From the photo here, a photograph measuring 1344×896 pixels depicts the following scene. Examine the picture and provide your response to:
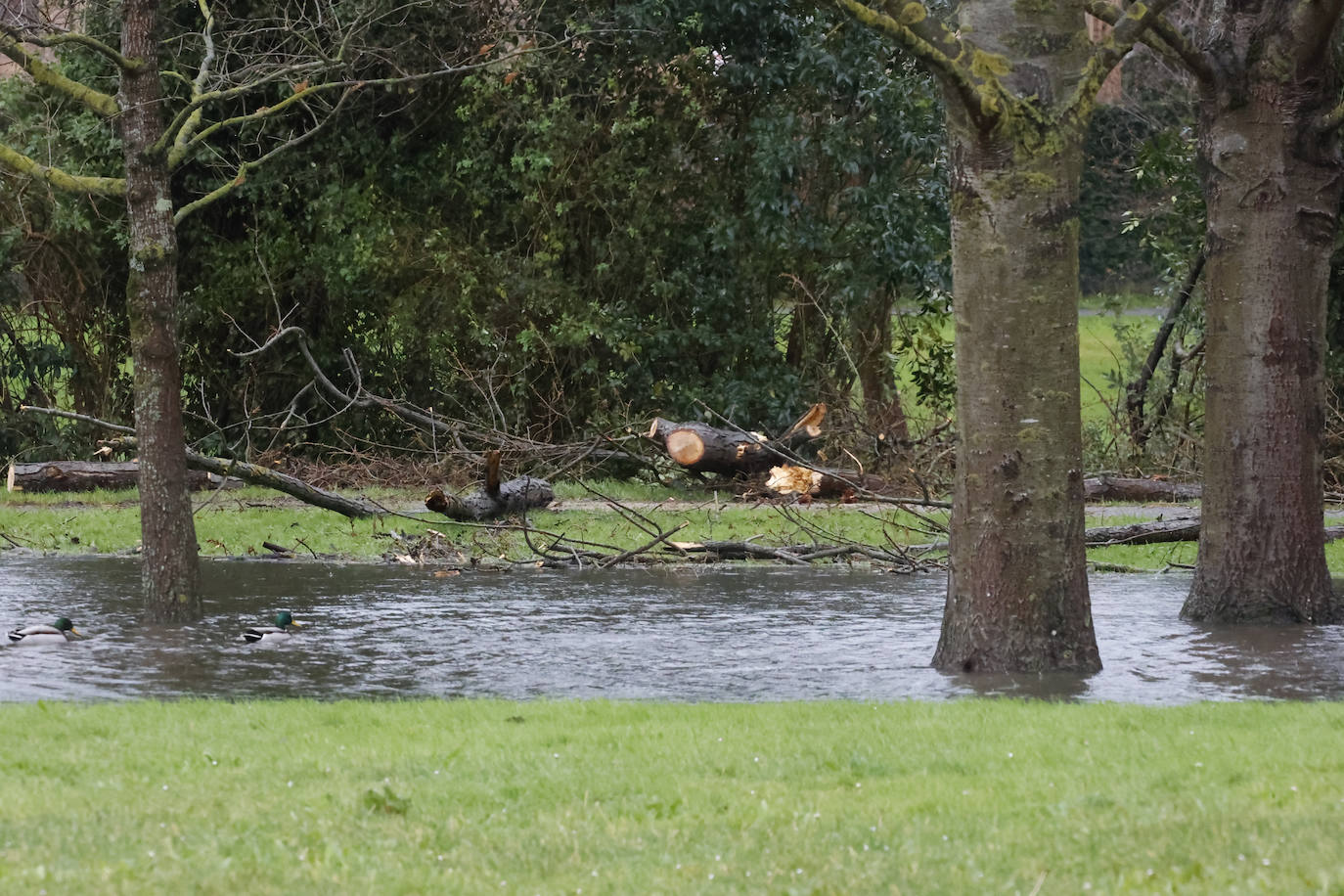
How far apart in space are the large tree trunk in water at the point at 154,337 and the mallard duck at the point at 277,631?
88cm

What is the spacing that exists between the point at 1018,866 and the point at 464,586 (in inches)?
343

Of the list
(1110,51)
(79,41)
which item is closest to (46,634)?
(79,41)

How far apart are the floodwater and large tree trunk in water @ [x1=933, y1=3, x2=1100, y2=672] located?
1.34 feet

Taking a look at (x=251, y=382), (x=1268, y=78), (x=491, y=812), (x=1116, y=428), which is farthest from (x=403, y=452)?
(x=491, y=812)

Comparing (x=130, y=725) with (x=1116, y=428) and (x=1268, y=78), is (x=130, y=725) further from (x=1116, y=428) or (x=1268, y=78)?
(x=1116, y=428)

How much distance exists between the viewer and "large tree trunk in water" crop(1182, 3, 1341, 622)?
10883 mm

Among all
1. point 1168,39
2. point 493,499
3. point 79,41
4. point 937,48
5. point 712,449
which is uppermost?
point 79,41

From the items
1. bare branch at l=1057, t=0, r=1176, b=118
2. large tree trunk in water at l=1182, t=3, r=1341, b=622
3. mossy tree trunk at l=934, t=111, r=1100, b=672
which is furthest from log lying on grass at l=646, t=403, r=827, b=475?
bare branch at l=1057, t=0, r=1176, b=118

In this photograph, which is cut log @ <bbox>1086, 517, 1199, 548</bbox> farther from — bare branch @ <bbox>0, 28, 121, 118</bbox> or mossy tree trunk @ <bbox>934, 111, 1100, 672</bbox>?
bare branch @ <bbox>0, 28, 121, 118</bbox>

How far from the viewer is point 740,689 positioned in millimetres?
9008

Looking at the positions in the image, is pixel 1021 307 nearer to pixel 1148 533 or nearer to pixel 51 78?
pixel 51 78

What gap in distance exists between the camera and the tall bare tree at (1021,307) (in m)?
9.05

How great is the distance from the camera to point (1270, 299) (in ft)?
35.8

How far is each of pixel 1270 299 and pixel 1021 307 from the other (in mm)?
2725
